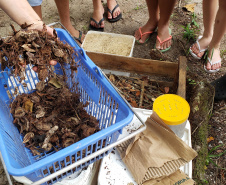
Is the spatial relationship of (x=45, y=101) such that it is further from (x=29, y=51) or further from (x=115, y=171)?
(x=115, y=171)

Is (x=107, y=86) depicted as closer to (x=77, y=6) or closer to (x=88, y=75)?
(x=88, y=75)

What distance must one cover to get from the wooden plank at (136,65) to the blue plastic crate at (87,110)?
52 cm

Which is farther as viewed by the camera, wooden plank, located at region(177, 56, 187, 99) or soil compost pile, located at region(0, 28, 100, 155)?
wooden plank, located at region(177, 56, 187, 99)

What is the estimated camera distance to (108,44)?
2.46 metres

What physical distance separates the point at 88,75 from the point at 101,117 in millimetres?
292

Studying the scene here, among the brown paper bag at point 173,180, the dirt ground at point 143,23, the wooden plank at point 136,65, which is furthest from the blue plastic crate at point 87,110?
the dirt ground at point 143,23

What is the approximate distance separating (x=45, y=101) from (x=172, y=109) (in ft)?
2.77

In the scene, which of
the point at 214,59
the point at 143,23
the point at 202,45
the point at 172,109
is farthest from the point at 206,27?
the point at 172,109

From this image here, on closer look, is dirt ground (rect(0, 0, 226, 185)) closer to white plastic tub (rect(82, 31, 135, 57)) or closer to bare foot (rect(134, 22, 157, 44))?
bare foot (rect(134, 22, 157, 44))

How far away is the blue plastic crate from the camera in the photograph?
1.01m

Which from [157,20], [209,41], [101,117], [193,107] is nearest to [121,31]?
[157,20]

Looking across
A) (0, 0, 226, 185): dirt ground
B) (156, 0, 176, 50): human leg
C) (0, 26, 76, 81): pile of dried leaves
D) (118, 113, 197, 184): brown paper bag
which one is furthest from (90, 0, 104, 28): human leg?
(118, 113, 197, 184): brown paper bag

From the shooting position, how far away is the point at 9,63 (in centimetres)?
121

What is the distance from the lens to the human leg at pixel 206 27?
2293mm
